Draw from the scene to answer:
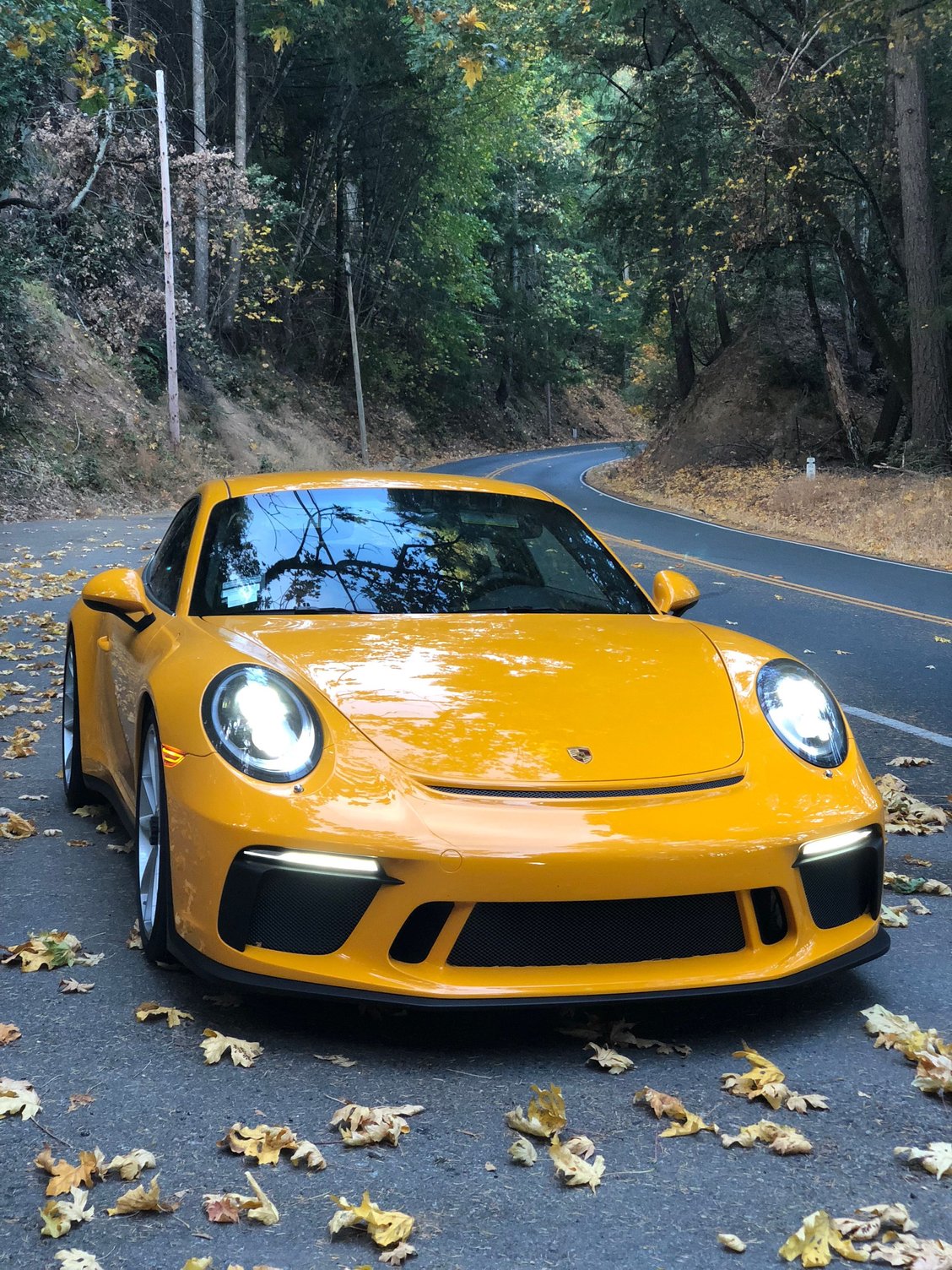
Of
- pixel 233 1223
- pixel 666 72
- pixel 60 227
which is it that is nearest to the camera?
pixel 233 1223

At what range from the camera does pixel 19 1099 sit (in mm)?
2896

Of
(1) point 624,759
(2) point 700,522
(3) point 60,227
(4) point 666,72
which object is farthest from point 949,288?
(1) point 624,759

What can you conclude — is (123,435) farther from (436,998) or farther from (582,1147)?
(582,1147)

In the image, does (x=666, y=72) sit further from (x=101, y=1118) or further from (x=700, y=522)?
(x=101, y=1118)

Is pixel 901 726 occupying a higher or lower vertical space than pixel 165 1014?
lower

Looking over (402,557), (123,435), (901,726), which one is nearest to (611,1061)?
(402,557)

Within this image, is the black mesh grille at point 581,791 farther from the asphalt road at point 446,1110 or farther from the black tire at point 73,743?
the black tire at point 73,743

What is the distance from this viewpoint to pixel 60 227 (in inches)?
1237

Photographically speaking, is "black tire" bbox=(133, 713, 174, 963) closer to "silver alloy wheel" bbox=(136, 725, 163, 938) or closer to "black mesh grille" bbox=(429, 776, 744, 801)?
"silver alloy wheel" bbox=(136, 725, 163, 938)

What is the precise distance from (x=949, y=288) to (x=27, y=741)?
21.3 m

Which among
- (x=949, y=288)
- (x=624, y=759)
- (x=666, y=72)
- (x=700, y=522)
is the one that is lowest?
(x=700, y=522)

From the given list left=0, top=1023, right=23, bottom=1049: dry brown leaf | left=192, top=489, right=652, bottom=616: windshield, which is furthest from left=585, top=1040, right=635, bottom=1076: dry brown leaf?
left=192, top=489, right=652, bottom=616: windshield

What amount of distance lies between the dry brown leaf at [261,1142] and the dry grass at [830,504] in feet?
52.5

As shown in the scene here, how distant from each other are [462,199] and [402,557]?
47.3 m
